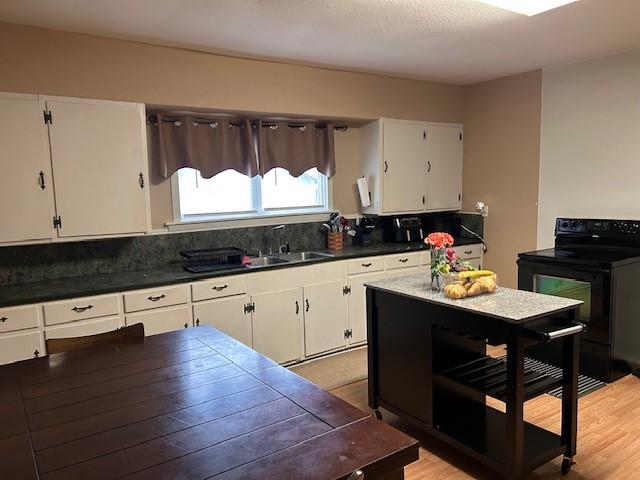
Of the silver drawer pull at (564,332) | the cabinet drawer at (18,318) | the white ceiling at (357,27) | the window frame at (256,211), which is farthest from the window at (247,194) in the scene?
the silver drawer pull at (564,332)

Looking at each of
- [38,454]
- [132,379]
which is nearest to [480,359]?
[132,379]

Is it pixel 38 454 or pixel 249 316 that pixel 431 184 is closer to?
pixel 249 316

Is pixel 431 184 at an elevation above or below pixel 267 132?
below

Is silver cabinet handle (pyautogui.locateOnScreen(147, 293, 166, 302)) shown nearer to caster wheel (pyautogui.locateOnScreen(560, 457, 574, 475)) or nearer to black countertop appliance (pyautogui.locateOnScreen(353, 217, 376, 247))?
black countertop appliance (pyautogui.locateOnScreen(353, 217, 376, 247))

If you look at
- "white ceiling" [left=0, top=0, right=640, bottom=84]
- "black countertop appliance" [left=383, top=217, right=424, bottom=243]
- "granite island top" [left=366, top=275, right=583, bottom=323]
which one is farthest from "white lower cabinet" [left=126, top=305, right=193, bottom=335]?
"black countertop appliance" [left=383, top=217, right=424, bottom=243]

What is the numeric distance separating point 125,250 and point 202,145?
100 centimetres

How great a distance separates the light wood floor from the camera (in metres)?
2.35

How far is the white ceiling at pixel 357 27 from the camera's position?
8.48 feet

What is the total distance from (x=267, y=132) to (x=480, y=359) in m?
2.51

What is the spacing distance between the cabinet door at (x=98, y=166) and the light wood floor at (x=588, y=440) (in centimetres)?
192

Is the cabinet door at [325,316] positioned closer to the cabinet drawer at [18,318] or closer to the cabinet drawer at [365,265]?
the cabinet drawer at [365,265]

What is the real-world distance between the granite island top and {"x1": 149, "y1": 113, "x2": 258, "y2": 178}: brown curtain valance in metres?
1.87

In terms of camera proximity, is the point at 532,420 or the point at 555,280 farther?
the point at 555,280

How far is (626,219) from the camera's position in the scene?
147 inches
